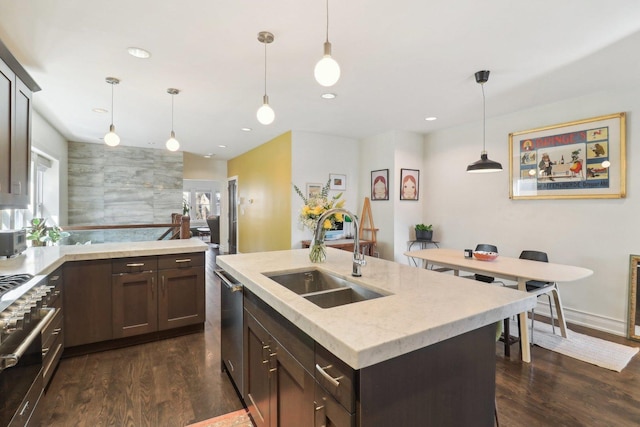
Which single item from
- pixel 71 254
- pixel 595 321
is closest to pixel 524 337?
pixel 595 321

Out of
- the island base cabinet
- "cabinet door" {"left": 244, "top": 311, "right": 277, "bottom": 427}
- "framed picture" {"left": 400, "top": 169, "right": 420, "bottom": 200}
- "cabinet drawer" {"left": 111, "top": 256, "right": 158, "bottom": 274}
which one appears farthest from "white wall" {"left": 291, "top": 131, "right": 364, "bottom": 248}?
the island base cabinet

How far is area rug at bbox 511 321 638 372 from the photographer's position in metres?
2.63

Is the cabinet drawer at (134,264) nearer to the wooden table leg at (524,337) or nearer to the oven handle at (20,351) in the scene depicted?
the oven handle at (20,351)

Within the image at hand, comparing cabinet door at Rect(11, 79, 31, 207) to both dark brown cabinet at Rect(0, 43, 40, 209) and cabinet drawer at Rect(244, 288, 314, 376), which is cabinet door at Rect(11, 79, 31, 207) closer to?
dark brown cabinet at Rect(0, 43, 40, 209)

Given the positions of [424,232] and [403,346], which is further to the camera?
[424,232]

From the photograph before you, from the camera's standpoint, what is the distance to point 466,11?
199cm

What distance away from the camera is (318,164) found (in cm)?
532

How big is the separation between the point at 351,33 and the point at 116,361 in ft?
10.7

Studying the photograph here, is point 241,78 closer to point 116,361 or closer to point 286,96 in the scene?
point 286,96

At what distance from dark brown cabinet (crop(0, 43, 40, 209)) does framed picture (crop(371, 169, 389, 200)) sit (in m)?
4.41

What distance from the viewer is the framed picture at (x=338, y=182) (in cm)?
548

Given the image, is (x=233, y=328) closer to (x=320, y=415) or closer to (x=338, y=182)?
(x=320, y=415)

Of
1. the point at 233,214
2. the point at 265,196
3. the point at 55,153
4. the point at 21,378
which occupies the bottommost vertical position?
the point at 21,378

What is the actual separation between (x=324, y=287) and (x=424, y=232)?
359cm
